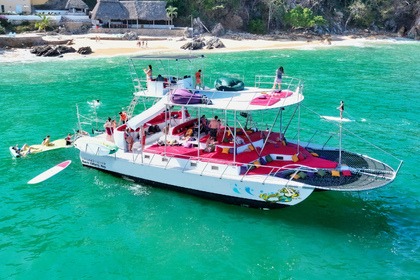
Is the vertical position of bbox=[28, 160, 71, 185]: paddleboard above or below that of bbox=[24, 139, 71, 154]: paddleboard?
below

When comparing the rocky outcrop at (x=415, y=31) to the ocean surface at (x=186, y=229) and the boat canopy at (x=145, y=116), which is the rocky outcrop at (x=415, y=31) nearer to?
the ocean surface at (x=186, y=229)

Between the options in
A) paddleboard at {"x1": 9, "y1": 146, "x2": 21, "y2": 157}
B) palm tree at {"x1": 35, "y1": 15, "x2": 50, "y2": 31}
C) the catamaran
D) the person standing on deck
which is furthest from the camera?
palm tree at {"x1": 35, "y1": 15, "x2": 50, "y2": 31}

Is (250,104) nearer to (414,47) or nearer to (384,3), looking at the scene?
(414,47)

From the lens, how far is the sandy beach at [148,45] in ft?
208

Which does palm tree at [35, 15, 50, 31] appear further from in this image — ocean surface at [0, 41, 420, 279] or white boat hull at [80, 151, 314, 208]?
white boat hull at [80, 151, 314, 208]

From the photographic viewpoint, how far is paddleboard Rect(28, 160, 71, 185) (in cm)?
2156

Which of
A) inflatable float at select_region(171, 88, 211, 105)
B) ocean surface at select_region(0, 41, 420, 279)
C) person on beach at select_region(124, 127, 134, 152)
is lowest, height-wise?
ocean surface at select_region(0, 41, 420, 279)

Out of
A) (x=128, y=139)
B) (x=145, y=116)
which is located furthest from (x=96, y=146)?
(x=145, y=116)

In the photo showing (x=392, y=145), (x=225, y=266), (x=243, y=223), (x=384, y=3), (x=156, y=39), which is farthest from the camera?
(x=384, y=3)

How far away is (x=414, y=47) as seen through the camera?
79.2 m

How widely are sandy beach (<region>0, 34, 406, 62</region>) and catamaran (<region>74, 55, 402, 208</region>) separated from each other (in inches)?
1686

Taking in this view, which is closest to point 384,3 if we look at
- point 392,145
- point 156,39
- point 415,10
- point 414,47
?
point 415,10

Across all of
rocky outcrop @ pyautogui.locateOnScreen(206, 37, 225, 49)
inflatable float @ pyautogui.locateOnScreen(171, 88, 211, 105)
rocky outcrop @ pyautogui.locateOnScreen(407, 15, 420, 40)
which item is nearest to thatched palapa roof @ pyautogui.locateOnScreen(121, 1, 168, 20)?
rocky outcrop @ pyautogui.locateOnScreen(206, 37, 225, 49)

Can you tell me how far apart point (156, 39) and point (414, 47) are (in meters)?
45.9
